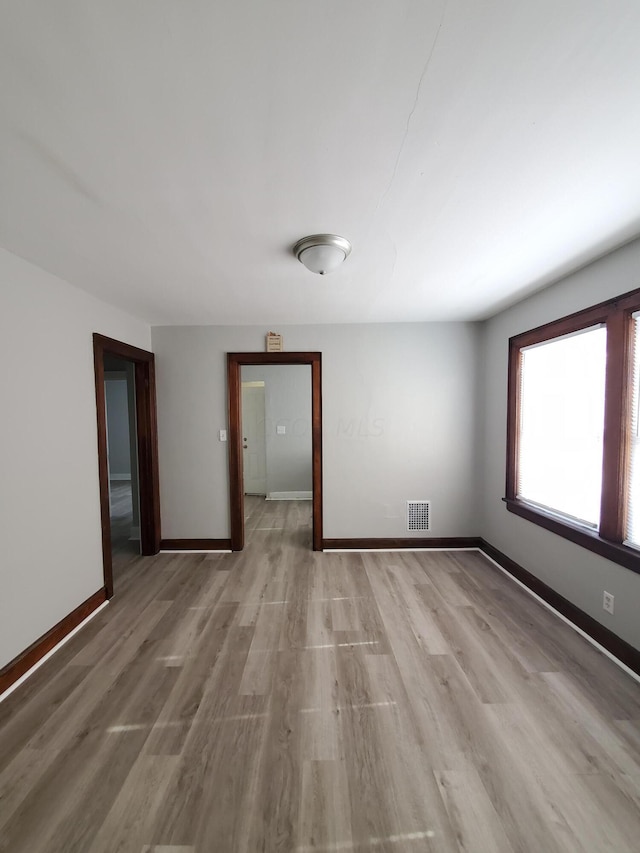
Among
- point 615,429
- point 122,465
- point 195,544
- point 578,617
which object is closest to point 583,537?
point 578,617

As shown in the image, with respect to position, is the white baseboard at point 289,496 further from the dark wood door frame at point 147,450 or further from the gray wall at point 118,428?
the gray wall at point 118,428

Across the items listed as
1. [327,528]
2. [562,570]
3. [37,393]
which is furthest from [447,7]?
[327,528]

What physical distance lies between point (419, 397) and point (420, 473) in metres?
0.78

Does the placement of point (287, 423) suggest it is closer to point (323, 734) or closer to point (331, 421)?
point (331, 421)

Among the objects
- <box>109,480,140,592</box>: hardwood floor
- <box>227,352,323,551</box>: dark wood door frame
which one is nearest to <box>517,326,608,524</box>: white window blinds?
<box>227,352,323,551</box>: dark wood door frame

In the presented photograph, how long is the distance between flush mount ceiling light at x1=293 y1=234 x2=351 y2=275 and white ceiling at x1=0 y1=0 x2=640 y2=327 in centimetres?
7

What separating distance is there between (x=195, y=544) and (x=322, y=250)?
299 cm

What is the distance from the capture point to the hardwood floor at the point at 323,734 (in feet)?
3.56

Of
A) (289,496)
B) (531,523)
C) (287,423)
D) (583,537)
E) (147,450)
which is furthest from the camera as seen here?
(289,496)

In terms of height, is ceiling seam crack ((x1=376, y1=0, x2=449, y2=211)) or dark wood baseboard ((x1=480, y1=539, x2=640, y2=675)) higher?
ceiling seam crack ((x1=376, y1=0, x2=449, y2=211))

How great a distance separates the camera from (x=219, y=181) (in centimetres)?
120

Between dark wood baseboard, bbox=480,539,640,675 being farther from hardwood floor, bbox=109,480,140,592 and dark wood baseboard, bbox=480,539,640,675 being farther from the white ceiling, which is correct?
hardwood floor, bbox=109,480,140,592

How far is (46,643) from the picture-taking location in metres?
1.89

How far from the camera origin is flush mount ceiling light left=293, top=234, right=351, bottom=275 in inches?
63.1
